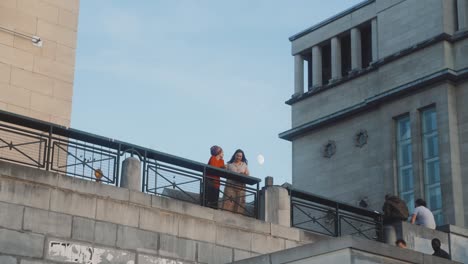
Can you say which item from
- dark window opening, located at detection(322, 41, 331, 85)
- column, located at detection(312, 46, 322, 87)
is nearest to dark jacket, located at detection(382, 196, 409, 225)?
column, located at detection(312, 46, 322, 87)

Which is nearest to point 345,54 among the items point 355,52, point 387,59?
point 355,52

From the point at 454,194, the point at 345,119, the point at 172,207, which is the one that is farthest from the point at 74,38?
the point at 345,119

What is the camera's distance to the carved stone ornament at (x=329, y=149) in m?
51.5

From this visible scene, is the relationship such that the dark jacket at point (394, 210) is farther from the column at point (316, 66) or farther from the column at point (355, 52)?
the column at point (316, 66)

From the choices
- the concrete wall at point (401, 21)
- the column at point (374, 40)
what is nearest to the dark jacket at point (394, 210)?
the concrete wall at point (401, 21)

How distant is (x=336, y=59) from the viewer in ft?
173

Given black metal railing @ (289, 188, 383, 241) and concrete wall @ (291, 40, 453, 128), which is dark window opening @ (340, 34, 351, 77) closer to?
concrete wall @ (291, 40, 453, 128)

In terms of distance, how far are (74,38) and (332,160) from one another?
26.4 meters

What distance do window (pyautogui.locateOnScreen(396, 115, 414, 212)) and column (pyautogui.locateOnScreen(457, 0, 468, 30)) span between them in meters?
5.01

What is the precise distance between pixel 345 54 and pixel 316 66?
1.83 metres

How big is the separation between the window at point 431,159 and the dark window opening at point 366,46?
7299mm

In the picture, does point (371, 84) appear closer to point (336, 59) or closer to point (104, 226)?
point (336, 59)

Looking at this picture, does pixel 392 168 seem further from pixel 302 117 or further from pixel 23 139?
pixel 23 139

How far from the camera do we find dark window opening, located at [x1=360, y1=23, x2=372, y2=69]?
174 ft
